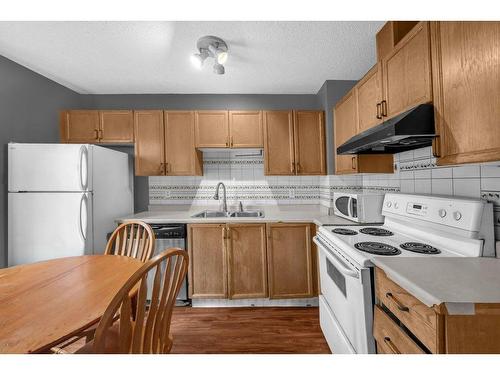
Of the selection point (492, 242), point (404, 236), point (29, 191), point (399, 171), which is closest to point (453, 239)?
point (492, 242)

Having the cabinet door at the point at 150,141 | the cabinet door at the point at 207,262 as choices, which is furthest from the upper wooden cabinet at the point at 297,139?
the cabinet door at the point at 150,141

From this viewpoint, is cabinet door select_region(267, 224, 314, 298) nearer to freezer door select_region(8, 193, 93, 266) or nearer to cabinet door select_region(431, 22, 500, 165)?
cabinet door select_region(431, 22, 500, 165)

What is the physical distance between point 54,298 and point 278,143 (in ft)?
7.39

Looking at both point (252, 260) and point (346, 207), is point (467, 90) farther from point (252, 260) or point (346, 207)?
point (252, 260)

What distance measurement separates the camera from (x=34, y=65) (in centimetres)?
206

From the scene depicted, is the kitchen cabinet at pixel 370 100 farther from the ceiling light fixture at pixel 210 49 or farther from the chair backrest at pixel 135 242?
the chair backrest at pixel 135 242

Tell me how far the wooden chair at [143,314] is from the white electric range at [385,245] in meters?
0.88

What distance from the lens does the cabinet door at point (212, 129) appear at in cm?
257

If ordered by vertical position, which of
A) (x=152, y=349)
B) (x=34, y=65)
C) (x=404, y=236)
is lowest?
(x=152, y=349)

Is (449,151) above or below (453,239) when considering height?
above

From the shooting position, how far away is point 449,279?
81cm

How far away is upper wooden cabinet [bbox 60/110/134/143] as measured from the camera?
8.25ft
